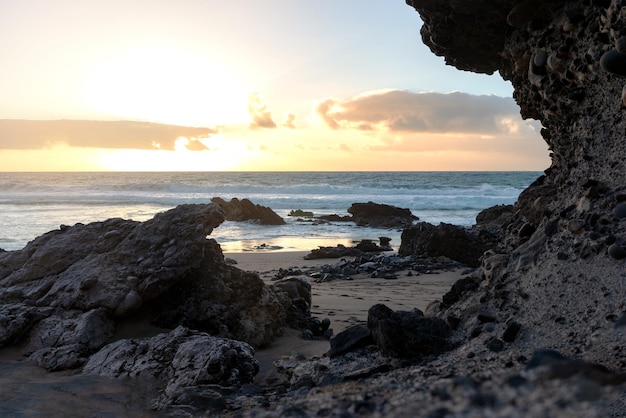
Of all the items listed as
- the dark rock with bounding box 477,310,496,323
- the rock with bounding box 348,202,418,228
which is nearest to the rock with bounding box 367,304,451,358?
the dark rock with bounding box 477,310,496,323

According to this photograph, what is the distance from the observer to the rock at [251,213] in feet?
84.2

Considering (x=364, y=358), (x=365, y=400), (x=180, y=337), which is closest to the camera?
(x=365, y=400)

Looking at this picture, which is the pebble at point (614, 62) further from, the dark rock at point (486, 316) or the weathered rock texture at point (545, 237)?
the dark rock at point (486, 316)

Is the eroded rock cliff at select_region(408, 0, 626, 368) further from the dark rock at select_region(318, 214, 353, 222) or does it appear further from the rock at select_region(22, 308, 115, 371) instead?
the dark rock at select_region(318, 214, 353, 222)

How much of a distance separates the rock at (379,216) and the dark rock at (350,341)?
20269 millimetres

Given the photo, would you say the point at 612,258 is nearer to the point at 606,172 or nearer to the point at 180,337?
the point at 606,172

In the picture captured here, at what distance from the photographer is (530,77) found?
166 inches

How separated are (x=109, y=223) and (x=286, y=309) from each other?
2.25 metres

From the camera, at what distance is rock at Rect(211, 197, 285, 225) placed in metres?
25.7

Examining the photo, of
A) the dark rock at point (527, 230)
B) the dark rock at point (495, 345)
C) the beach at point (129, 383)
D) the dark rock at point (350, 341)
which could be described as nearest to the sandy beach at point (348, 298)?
→ the beach at point (129, 383)

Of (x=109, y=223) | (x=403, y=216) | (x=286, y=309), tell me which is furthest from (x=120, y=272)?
(x=403, y=216)

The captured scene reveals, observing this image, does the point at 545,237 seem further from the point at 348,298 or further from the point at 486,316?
the point at 348,298

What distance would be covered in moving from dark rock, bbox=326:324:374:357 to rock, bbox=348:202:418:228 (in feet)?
66.5

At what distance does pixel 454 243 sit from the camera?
1201 cm
